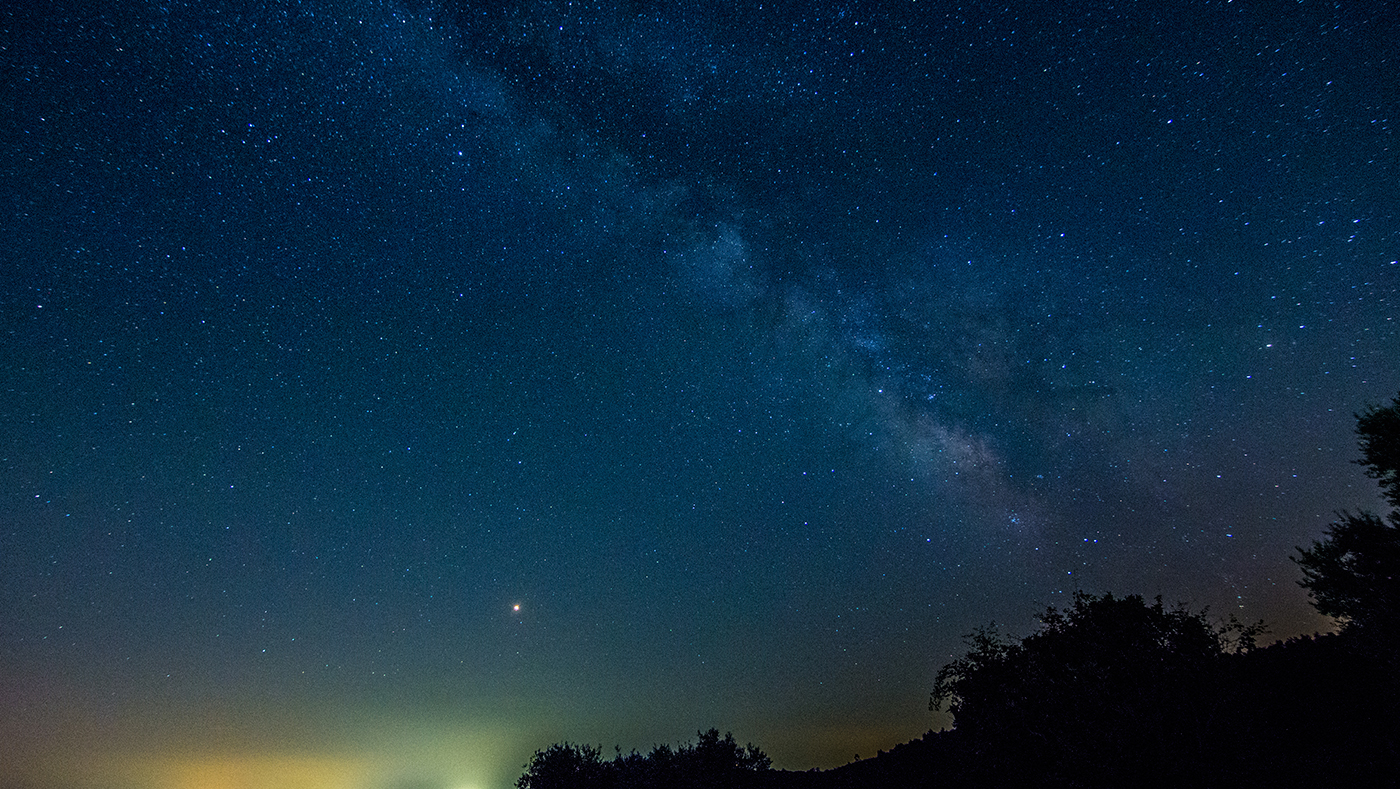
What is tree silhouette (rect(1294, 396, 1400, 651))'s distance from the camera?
60.7ft

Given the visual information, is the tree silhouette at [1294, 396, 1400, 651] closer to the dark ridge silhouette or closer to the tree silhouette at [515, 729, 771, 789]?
the dark ridge silhouette

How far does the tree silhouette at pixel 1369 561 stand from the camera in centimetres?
1850

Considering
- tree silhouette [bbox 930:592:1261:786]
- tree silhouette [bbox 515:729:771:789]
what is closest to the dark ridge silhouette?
tree silhouette [bbox 930:592:1261:786]

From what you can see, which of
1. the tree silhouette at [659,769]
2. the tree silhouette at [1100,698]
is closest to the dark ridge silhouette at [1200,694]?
the tree silhouette at [1100,698]

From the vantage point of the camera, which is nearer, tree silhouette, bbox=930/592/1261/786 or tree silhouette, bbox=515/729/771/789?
tree silhouette, bbox=930/592/1261/786

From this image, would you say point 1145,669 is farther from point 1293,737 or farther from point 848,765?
point 848,765

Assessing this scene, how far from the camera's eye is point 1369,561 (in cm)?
2069

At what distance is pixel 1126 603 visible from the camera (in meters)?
22.0

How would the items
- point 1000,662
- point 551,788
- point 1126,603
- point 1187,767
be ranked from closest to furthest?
point 1187,767
point 1126,603
point 1000,662
point 551,788

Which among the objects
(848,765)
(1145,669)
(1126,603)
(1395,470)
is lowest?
(848,765)

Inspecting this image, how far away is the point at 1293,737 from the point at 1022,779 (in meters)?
9.19

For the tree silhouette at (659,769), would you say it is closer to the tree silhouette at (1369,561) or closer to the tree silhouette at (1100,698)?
the tree silhouette at (1100,698)

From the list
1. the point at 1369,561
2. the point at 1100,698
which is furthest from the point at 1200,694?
the point at 1369,561

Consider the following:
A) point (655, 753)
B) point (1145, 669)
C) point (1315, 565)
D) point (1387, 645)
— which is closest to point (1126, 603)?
point (1145, 669)
